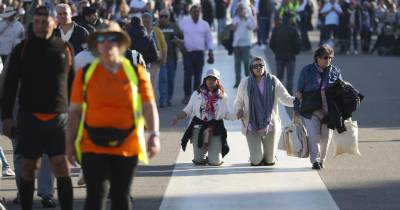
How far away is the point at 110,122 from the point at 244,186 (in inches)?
178

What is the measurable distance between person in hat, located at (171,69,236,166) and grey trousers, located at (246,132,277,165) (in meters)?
0.30

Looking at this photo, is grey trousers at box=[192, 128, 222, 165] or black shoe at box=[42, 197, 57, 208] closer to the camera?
black shoe at box=[42, 197, 57, 208]

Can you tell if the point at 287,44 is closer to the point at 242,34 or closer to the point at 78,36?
the point at 242,34

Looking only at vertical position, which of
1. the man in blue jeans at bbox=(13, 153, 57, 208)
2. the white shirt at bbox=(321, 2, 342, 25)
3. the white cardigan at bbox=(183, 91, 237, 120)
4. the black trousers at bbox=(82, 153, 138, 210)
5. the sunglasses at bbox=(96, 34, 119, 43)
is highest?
the sunglasses at bbox=(96, 34, 119, 43)

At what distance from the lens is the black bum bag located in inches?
325

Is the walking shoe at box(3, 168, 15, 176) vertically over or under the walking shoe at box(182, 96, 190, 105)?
over

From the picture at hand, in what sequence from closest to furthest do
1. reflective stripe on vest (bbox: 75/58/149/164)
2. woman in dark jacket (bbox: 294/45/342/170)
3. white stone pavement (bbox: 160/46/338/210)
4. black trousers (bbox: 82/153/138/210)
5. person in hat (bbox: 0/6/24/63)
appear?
black trousers (bbox: 82/153/138/210)
reflective stripe on vest (bbox: 75/58/149/164)
white stone pavement (bbox: 160/46/338/210)
woman in dark jacket (bbox: 294/45/342/170)
person in hat (bbox: 0/6/24/63)

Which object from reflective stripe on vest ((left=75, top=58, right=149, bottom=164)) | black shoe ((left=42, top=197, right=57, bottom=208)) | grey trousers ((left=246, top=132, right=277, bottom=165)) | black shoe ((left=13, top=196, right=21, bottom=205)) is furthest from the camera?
grey trousers ((left=246, top=132, right=277, bottom=165))

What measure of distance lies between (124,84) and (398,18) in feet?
83.9

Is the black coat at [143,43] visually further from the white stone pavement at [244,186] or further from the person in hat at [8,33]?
the white stone pavement at [244,186]

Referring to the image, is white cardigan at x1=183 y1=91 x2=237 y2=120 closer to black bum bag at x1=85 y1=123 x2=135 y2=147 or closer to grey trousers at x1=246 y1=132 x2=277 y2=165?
grey trousers at x1=246 y1=132 x2=277 y2=165

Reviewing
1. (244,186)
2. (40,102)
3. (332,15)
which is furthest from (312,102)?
(332,15)

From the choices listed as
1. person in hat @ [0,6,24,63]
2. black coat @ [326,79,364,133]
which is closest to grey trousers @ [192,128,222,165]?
black coat @ [326,79,364,133]

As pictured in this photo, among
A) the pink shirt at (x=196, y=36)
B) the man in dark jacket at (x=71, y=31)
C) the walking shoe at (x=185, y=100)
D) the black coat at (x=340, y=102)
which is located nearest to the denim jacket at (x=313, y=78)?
the black coat at (x=340, y=102)
